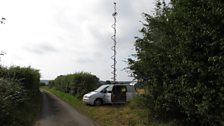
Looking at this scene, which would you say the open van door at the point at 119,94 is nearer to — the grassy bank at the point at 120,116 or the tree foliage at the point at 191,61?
the grassy bank at the point at 120,116

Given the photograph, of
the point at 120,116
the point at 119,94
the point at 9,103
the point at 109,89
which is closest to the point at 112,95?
the point at 119,94

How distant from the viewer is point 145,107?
18.7 m

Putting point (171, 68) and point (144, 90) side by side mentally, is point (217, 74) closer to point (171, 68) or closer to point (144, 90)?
point (171, 68)

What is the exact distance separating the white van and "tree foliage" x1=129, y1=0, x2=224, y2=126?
11.2m

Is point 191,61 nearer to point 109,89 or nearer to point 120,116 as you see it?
point 120,116

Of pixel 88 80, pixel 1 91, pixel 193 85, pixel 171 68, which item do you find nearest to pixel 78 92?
pixel 88 80

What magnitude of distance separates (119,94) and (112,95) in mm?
562

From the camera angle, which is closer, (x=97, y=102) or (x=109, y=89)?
(x=97, y=102)

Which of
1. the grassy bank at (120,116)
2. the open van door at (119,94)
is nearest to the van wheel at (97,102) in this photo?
the open van door at (119,94)

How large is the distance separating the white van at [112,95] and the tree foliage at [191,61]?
11.2 meters

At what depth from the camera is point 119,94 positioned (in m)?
27.8

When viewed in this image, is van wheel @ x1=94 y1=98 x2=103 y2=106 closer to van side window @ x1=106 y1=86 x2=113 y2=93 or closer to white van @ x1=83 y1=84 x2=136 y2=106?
white van @ x1=83 y1=84 x2=136 y2=106

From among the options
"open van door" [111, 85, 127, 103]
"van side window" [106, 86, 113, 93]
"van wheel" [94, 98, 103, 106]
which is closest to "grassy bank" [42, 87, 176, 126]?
"van wheel" [94, 98, 103, 106]

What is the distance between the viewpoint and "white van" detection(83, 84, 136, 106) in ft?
91.1
